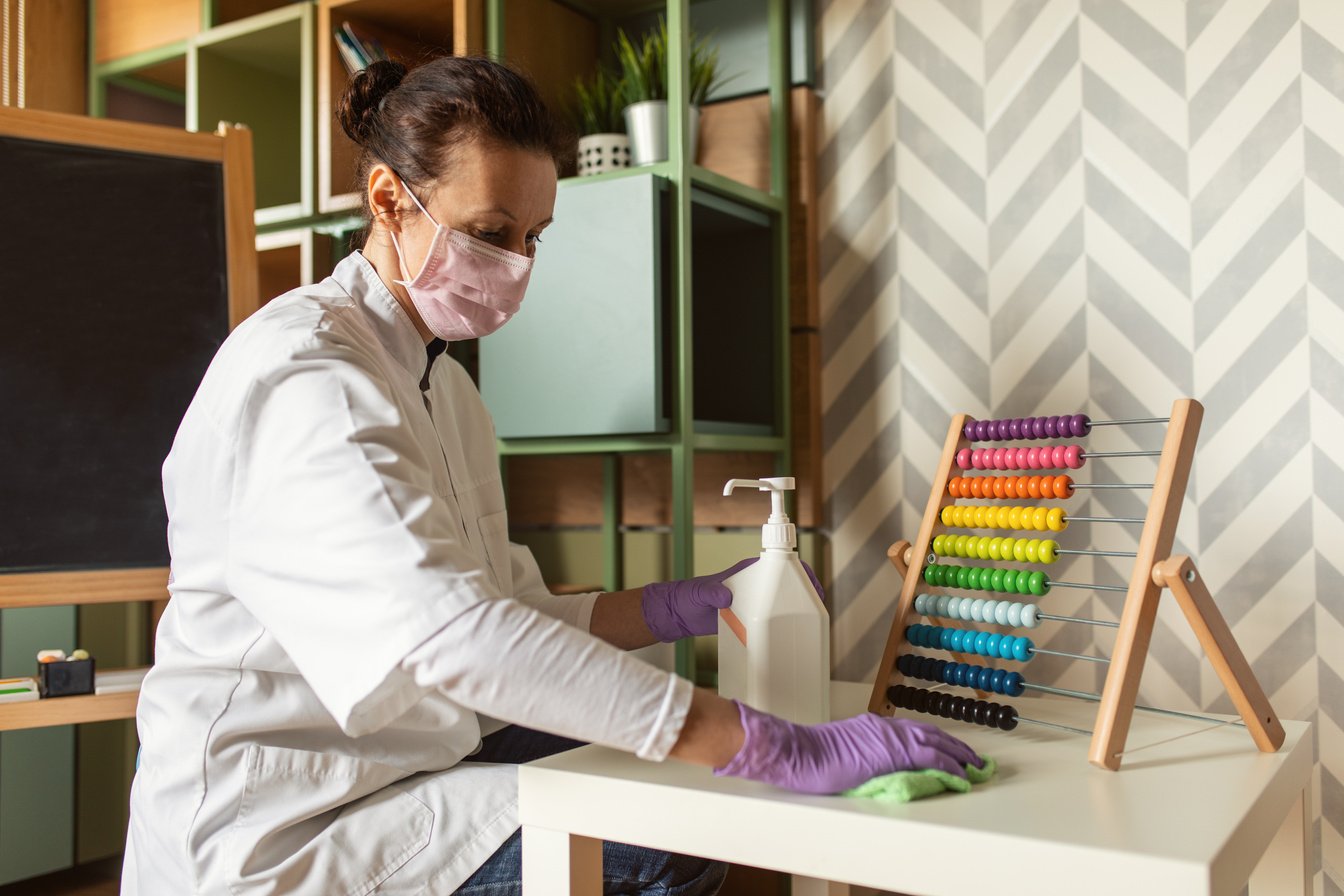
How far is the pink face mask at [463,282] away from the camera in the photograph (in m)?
1.21

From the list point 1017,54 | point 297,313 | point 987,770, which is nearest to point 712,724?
point 987,770

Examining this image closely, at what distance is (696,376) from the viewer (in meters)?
1.94

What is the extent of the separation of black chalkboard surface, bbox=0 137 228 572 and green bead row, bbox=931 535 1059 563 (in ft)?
3.55

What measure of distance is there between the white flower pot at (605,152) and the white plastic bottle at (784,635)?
869mm

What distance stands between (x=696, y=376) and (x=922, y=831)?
1201 mm

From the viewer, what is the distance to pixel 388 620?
2.88 feet

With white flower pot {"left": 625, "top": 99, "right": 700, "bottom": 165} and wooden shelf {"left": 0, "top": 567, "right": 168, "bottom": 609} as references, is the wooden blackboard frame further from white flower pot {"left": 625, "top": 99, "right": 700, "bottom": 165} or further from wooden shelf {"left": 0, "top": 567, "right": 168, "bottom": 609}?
white flower pot {"left": 625, "top": 99, "right": 700, "bottom": 165}

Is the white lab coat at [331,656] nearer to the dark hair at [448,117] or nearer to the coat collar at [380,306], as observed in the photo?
the coat collar at [380,306]

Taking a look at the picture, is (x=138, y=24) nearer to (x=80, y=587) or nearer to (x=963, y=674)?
(x=80, y=587)

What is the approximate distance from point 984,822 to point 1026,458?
527mm

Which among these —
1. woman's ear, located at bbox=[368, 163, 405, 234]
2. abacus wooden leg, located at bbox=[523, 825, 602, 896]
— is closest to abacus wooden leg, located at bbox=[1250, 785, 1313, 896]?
abacus wooden leg, located at bbox=[523, 825, 602, 896]

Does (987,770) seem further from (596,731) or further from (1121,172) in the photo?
(1121,172)

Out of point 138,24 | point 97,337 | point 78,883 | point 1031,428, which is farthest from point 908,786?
point 138,24

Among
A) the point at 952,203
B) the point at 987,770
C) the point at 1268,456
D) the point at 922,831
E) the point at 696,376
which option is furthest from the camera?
the point at 696,376
